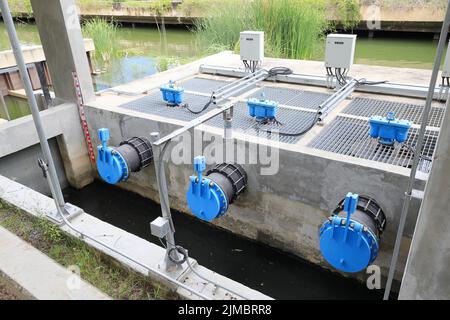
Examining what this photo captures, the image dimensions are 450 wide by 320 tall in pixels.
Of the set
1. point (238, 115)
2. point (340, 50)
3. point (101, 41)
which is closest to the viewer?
point (238, 115)

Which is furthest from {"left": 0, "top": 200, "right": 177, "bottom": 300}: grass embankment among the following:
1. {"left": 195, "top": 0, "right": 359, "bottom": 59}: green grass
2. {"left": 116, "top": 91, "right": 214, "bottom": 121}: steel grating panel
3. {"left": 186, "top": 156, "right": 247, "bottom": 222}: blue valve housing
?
{"left": 195, "top": 0, "right": 359, "bottom": 59}: green grass

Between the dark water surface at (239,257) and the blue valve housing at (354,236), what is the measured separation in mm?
719

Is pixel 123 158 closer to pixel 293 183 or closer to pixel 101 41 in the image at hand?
pixel 293 183

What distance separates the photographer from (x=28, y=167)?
17.0 ft

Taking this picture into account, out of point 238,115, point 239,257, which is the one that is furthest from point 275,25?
point 239,257

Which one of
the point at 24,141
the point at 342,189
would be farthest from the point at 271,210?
the point at 24,141

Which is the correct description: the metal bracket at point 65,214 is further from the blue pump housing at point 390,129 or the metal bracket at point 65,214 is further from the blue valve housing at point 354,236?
the blue pump housing at point 390,129

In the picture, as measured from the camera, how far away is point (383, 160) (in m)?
3.38

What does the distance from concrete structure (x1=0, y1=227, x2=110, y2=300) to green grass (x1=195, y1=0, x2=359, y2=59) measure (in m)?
6.59

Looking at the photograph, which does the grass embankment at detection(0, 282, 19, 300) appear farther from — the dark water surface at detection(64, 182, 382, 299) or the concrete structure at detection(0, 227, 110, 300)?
the dark water surface at detection(64, 182, 382, 299)

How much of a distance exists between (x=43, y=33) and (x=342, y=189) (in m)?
4.65

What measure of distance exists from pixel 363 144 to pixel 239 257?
187 centimetres

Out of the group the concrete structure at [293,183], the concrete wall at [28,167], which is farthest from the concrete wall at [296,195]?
the concrete wall at [28,167]

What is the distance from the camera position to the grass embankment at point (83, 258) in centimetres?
217
